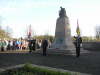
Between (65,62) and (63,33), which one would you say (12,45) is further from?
(65,62)

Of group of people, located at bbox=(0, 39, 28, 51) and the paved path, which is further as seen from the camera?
group of people, located at bbox=(0, 39, 28, 51)

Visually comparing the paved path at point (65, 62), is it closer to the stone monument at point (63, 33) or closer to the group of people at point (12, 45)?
the stone monument at point (63, 33)

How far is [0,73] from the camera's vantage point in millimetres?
10859

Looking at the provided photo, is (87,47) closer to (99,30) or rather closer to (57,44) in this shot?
(57,44)

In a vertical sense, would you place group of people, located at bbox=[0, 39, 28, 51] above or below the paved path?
above

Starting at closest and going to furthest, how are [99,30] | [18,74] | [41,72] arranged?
[18,74] → [41,72] → [99,30]

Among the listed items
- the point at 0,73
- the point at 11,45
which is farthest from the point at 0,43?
the point at 0,73

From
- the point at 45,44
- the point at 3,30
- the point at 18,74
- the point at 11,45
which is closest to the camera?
the point at 18,74

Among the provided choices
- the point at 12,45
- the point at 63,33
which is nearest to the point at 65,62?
the point at 63,33

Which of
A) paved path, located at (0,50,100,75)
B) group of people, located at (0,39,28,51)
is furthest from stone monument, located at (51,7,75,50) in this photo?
group of people, located at (0,39,28,51)

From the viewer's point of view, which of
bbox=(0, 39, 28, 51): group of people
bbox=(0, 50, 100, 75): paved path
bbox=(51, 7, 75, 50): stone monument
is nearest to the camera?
bbox=(0, 50, 100, 75): paved path

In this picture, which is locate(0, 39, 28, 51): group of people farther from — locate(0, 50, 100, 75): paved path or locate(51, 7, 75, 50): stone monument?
locate(0, 50, 100, 75): paved path

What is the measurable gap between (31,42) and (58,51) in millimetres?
4885

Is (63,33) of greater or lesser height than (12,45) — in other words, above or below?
above
